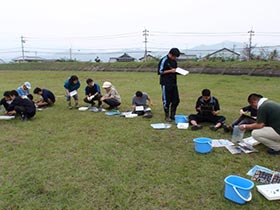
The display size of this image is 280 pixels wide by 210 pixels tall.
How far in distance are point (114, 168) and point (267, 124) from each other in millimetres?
2082

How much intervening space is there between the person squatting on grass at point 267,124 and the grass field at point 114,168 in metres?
0.16

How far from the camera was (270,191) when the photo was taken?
2.47 m

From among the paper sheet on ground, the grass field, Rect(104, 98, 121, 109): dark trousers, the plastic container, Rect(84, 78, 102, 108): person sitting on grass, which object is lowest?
the grass field

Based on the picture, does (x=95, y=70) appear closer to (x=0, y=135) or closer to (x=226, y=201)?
(x=0, y=135)

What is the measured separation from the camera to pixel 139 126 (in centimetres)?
490

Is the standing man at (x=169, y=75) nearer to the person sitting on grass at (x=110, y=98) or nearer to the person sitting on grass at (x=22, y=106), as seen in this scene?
the person sitting on grass at (x=110, y=98)

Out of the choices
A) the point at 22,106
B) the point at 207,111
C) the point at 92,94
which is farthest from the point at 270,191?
the point at 92,94

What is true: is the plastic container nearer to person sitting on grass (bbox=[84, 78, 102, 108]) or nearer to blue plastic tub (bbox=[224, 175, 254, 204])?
blue plastic tub (bbox=[224, 175, 254, 204])

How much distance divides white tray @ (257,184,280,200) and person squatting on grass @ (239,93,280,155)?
0.89 meters

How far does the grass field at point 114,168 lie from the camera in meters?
2.45

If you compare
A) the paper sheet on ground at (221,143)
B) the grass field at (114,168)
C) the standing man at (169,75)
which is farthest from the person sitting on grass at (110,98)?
the paper sheet on ground at (221,143)

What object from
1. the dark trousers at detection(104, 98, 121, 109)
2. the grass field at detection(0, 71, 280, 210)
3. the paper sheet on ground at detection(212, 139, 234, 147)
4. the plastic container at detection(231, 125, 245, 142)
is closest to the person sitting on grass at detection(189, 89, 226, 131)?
the grass field at detection(0, 71, 280, 210)

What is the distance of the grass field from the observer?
2447 millimetres

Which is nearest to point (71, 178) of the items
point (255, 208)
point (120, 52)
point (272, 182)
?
point (255, 208)
